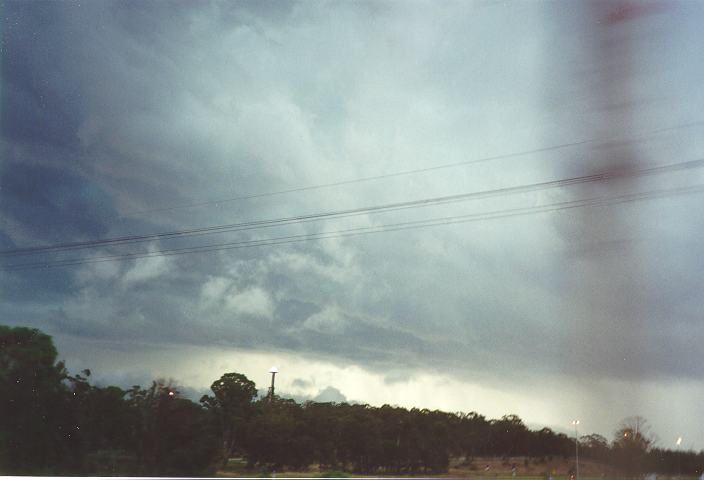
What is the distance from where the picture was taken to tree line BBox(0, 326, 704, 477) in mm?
7027

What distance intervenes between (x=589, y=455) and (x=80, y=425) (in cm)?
648

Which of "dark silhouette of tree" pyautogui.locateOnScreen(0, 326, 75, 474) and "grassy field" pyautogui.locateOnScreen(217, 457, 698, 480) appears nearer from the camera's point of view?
"grassy field" pyautogui.locateOnScreen(217, 457, 698, 480)

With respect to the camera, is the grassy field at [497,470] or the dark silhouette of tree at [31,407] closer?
the grassy field at [497,470]

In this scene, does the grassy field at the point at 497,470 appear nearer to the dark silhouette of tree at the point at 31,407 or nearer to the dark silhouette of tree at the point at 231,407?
the dark silhouette of tree at the point at 231,407

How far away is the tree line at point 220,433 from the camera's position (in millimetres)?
7027

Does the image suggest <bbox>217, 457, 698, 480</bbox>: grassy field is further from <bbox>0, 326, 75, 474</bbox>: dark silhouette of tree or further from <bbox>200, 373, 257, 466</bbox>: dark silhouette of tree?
<bbox>0, 326, 75, 474</bbox>: dark silhouette of tree

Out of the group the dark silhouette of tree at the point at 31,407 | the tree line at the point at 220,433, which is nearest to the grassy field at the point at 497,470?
the tree line at the point at 220,433

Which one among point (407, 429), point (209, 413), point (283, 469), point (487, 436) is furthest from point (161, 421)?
point (487, 436)

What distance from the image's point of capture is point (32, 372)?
7.70m

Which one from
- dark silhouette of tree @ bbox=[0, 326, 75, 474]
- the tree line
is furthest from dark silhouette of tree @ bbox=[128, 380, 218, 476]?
dark silhouette of tree @ bbox=[0, 326, 75, 474]

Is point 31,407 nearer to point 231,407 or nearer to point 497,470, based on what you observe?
point 231,407

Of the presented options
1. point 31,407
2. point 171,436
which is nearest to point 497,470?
point 171,436

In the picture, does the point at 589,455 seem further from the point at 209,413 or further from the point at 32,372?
the point at 32,372

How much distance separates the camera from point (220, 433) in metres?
7.17
